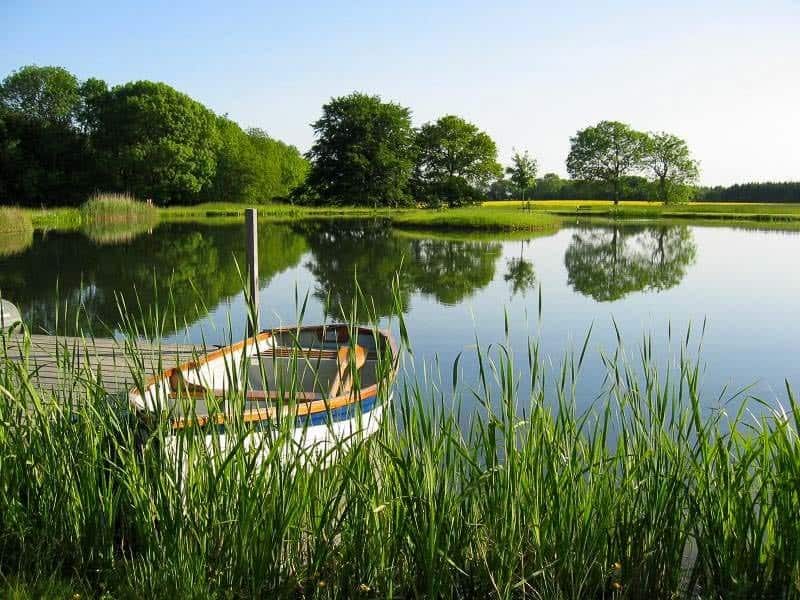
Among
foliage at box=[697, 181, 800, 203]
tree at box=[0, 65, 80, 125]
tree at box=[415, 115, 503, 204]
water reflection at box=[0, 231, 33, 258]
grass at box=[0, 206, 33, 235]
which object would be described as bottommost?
water reflection at box=[0, 231, 33, 258]

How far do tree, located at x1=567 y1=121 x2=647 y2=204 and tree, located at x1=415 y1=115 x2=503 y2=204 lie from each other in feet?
47.8

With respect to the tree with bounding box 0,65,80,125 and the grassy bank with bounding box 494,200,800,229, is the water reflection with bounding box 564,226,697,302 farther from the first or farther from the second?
the tree with bounding box 0,65,80,125

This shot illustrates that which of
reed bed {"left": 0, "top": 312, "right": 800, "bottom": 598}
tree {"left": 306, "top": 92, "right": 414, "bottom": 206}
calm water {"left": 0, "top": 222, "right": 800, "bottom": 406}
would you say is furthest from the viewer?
tree {"left": 306, "top": 92, "right": 414, "bottom": 206}

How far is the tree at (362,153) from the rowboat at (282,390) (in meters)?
49.9

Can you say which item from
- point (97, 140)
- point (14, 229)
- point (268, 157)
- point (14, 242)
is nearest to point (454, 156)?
point (268, 157)

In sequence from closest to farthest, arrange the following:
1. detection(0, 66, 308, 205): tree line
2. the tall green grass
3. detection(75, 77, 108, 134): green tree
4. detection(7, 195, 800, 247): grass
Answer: the tall green grass < detection(7, 195, 800, 247): grass < detection(0, 66, 308, 205): tree line < detection(75, 77, 108, 134): green tree

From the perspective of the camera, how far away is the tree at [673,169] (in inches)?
2530

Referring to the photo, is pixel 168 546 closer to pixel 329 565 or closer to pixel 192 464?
pixel 192 464

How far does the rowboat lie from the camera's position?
267 cm

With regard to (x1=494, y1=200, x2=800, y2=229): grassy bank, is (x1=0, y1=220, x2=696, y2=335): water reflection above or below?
below

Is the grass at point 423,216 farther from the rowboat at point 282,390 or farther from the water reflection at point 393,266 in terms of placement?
the rowboat at point 282,390

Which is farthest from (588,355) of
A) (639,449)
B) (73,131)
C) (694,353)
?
(73,131)

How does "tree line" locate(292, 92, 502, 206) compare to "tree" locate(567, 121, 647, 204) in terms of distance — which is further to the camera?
"tree" locate(567, 121, 647, 204)

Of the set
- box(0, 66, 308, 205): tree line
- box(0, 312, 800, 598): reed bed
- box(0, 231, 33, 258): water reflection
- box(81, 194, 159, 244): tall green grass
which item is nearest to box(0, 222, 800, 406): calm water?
box(0, 231, 33, 258): water reflection
